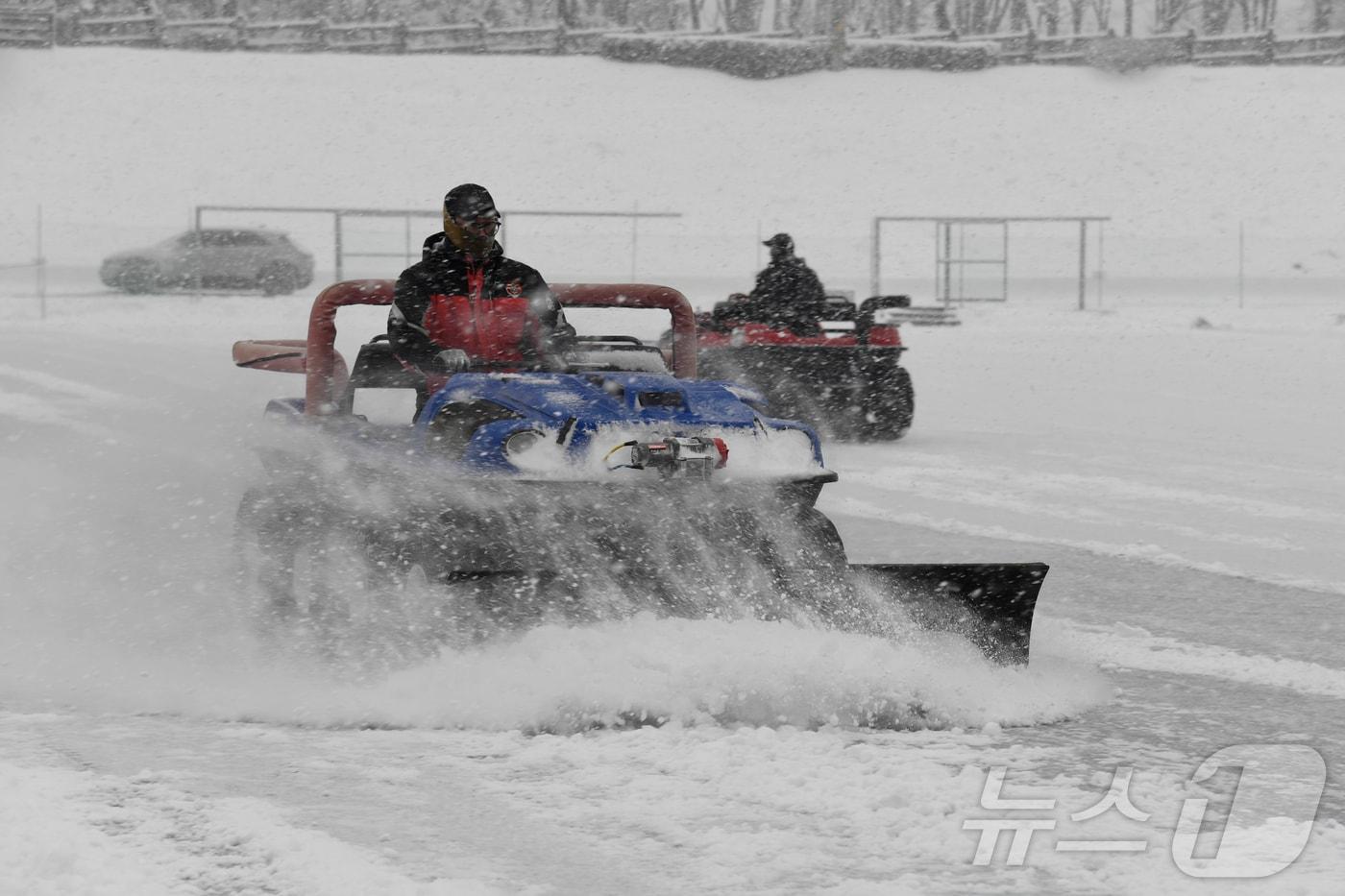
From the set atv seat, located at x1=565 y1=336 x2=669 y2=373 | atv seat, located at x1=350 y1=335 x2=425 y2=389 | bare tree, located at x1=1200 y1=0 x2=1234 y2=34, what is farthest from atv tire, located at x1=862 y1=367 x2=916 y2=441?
bare tree, located at x1=1200 y1=0 x2=1234 y2=34

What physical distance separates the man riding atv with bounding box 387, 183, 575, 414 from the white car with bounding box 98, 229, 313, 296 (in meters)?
23.2

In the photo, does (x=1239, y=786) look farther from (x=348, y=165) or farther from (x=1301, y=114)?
(x=1301, y=114)

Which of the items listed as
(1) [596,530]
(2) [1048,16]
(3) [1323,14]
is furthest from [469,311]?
(2) [1048,16]

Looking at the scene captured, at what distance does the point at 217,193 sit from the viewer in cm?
3919

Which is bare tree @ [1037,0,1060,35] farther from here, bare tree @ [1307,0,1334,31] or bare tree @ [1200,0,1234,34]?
bare tree @ [1307,0,1334,31]

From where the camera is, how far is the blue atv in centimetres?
521

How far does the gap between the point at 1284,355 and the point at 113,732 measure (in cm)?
1690

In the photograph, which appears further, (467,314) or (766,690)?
(467,314)

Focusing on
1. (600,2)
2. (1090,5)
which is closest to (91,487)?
(600,2)

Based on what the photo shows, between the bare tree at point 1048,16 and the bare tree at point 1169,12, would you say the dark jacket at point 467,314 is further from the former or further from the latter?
the bare tree at point 1048,16

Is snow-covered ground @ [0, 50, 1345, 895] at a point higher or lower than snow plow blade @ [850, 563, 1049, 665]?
lower

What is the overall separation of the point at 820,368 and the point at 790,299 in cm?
59

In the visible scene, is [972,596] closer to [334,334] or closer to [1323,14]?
[334,334]

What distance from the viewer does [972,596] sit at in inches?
209
